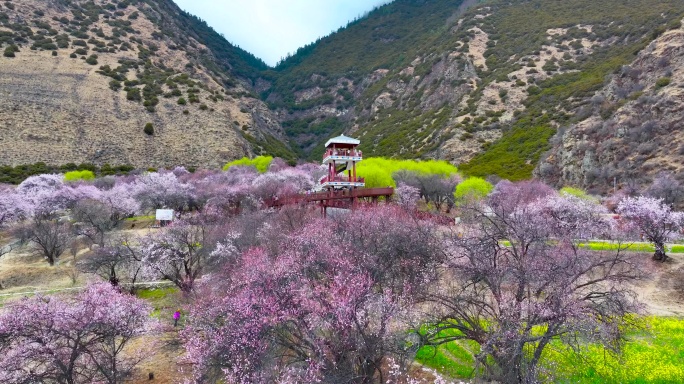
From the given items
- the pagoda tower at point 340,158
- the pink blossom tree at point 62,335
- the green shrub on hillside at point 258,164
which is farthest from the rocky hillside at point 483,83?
the pink blossom tree at point 62,335

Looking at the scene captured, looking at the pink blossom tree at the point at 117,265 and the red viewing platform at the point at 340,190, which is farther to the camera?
the red viewing platform at the point at 340,190

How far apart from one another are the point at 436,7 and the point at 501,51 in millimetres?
75074

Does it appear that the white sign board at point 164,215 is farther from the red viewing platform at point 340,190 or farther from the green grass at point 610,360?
the green grass at point 610,360

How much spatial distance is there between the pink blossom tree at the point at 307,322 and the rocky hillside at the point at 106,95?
53.5 metres

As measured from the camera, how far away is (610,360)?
13.6 metres

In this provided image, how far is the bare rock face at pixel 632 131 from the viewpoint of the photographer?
1523 inches

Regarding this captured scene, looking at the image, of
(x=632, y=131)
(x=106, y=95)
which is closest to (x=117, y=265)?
(x=632, y=131)

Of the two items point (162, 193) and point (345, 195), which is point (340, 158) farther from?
point (162, 193)

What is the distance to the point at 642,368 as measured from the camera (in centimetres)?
1305

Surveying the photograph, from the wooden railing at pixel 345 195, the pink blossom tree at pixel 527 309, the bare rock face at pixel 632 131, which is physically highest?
the bare rock face at pixel 632 131

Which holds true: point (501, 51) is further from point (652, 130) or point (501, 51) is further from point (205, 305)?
point (205, 305)

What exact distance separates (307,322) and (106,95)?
69699 millimetres

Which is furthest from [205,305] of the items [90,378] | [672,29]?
[672,29]

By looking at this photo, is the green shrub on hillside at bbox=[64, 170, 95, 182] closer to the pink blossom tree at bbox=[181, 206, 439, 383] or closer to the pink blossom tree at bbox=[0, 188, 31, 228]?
the pink blossom tree at bbox=[0, 188, 31, 228]
